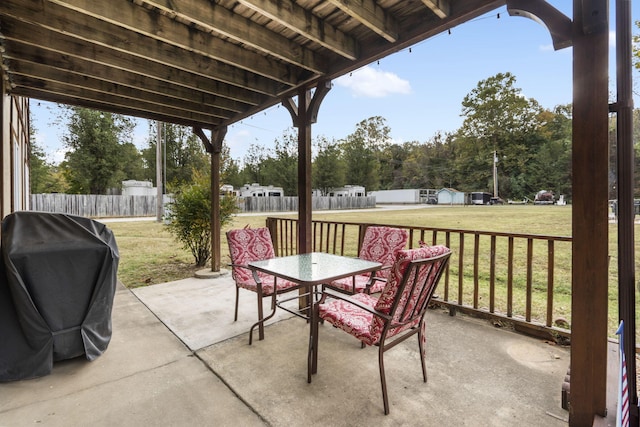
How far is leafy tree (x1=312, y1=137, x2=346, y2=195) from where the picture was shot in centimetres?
2552

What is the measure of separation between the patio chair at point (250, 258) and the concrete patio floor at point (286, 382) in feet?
1.35

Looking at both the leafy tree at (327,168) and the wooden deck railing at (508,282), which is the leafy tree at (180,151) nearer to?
the leafy tree at (327,168)

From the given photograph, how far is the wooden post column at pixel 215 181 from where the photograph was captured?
5.00m

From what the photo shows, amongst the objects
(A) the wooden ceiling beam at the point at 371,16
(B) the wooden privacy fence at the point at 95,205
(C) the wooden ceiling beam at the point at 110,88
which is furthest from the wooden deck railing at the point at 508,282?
(B) the wooden privacy fence at the point at 95,205

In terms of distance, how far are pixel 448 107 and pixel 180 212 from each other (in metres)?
14.4

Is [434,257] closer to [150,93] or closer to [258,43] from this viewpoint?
[258,43]

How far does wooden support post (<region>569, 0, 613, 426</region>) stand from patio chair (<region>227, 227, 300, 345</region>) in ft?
6.65

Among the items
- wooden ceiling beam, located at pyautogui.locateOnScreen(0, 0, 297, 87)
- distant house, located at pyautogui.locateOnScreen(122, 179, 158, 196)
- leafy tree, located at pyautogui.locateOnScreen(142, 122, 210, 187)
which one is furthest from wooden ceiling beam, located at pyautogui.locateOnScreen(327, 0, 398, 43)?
leafy tree, located at pyautogui.locateOnScreen(142, 122, 210, 187)

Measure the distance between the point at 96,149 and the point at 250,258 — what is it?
832 inches

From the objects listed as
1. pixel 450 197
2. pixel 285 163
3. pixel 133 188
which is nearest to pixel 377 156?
pixel 285 163

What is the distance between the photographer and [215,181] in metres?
5.21

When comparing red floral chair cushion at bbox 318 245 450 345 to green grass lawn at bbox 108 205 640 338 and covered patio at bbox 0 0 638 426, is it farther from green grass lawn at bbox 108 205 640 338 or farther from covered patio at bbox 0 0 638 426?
green grass lawn at bbox 108 205 640 338

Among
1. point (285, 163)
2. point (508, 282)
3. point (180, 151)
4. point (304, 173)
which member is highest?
point (180, 151)

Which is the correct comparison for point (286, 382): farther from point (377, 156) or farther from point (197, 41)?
point (377, 156)
